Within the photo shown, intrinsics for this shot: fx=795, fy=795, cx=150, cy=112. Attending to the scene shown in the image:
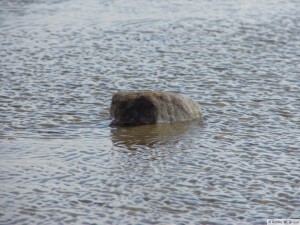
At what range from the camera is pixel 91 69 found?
11.3m

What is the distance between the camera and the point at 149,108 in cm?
880

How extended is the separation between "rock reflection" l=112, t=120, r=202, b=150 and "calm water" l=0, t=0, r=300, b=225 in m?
0.02

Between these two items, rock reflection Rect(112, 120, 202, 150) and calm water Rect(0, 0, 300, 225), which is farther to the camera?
rock reflection Rect(112, 120, 202, 150)

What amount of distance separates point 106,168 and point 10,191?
1016mm

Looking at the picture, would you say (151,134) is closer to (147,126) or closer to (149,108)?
(147,126)

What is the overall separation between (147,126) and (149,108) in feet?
0.69

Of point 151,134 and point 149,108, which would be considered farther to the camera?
point 149,108

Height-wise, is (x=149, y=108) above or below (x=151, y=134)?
above

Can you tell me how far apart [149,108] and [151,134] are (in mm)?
437

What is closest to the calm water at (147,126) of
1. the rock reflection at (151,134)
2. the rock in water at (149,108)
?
the rock reflection at (151,134)

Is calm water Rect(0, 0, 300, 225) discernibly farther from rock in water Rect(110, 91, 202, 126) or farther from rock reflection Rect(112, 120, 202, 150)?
rock in water Rect(110, 91, 202, 126)

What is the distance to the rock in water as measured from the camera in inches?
346

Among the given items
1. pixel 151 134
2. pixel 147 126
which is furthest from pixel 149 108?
pixel 151 134

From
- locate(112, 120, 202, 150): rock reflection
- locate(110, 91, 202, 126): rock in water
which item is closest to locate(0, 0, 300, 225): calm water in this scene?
locate(112, 120, 202, 150): rock reflection
